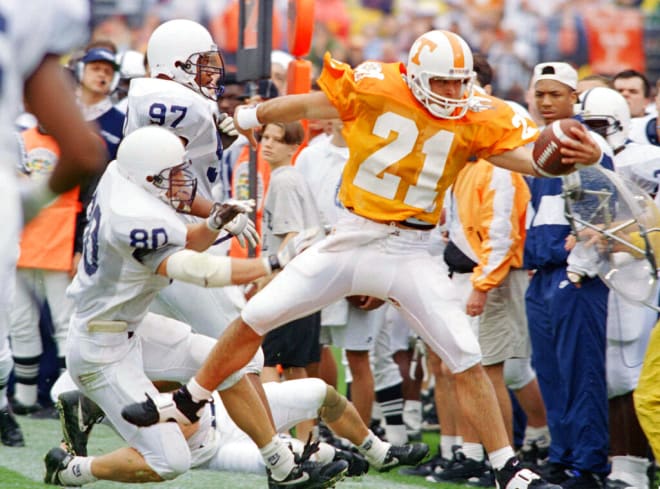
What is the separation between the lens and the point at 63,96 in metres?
2.89

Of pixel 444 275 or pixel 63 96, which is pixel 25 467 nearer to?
pixel 444 275

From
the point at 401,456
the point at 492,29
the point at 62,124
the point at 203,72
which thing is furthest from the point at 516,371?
the point at 492,29

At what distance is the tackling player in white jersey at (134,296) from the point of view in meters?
4.41

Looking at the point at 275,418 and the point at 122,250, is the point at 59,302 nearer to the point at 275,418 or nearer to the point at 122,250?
the point at 275,418

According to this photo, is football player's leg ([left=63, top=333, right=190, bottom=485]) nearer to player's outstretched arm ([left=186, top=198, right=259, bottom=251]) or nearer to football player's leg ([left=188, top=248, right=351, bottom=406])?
football player's leg ([left=188, top=248, right=351, bottom=406])

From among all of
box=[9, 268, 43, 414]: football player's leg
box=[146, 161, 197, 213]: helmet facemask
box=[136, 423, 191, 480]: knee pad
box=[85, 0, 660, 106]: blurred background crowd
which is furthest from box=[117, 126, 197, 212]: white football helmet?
box=[85, 0, 660, 106]: blurred background crowd

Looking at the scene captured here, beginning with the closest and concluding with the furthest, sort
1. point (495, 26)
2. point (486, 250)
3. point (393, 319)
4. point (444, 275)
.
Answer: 1. point (444, 275)
2. point (486, 250)
3. point (393, 319)
4. point (495, 26)

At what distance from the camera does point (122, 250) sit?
14.6ft

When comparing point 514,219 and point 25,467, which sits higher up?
point 514,219

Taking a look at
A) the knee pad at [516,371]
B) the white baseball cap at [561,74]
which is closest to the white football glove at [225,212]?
the white baseball cap at [561,74]

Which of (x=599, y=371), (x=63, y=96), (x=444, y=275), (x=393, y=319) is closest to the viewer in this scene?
(x=63, y=96)

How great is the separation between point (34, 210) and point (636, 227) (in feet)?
7.53

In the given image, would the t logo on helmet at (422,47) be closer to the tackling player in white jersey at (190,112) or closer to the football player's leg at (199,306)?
the tackling player in white jersey at (190,112)

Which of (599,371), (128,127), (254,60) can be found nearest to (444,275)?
(599,371)
